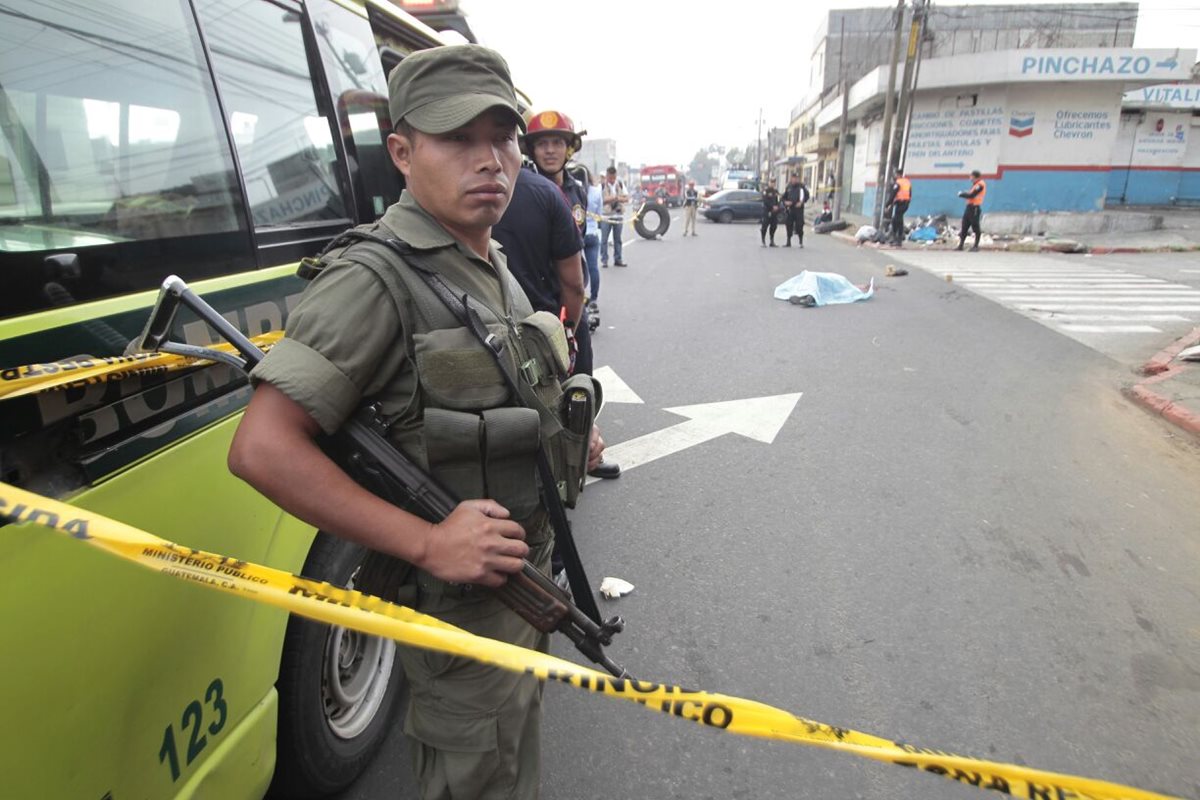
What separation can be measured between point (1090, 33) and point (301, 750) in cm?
4957

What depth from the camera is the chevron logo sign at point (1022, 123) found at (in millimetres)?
21625

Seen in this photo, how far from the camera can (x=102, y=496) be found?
1.24 metres

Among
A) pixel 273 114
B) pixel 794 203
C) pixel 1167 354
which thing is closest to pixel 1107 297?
pixel 1167 354

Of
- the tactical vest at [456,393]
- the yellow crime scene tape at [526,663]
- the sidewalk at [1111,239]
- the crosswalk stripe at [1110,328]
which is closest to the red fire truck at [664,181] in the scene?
the sidewalk at [1111,239]

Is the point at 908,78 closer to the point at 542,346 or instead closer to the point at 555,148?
the point at 555,148

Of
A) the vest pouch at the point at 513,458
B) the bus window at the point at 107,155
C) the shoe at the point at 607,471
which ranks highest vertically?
the bus window at the point at 107,155

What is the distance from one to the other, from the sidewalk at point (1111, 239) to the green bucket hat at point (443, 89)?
19.9m

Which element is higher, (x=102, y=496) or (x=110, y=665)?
(x=102, y=496)

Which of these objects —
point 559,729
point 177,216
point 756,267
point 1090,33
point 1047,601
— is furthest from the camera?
point 1090,33

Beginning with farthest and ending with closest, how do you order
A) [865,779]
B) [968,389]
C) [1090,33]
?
1. [1090,33]
2. [968,389]
3. [865,779]

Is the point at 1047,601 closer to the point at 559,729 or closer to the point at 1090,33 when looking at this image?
the point at 559,729

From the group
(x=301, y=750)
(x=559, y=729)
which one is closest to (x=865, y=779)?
(x=559, y=729)

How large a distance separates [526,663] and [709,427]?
4.17 metres

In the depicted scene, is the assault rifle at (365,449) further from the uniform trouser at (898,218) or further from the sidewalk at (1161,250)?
the uniform trouser at (898,218)
